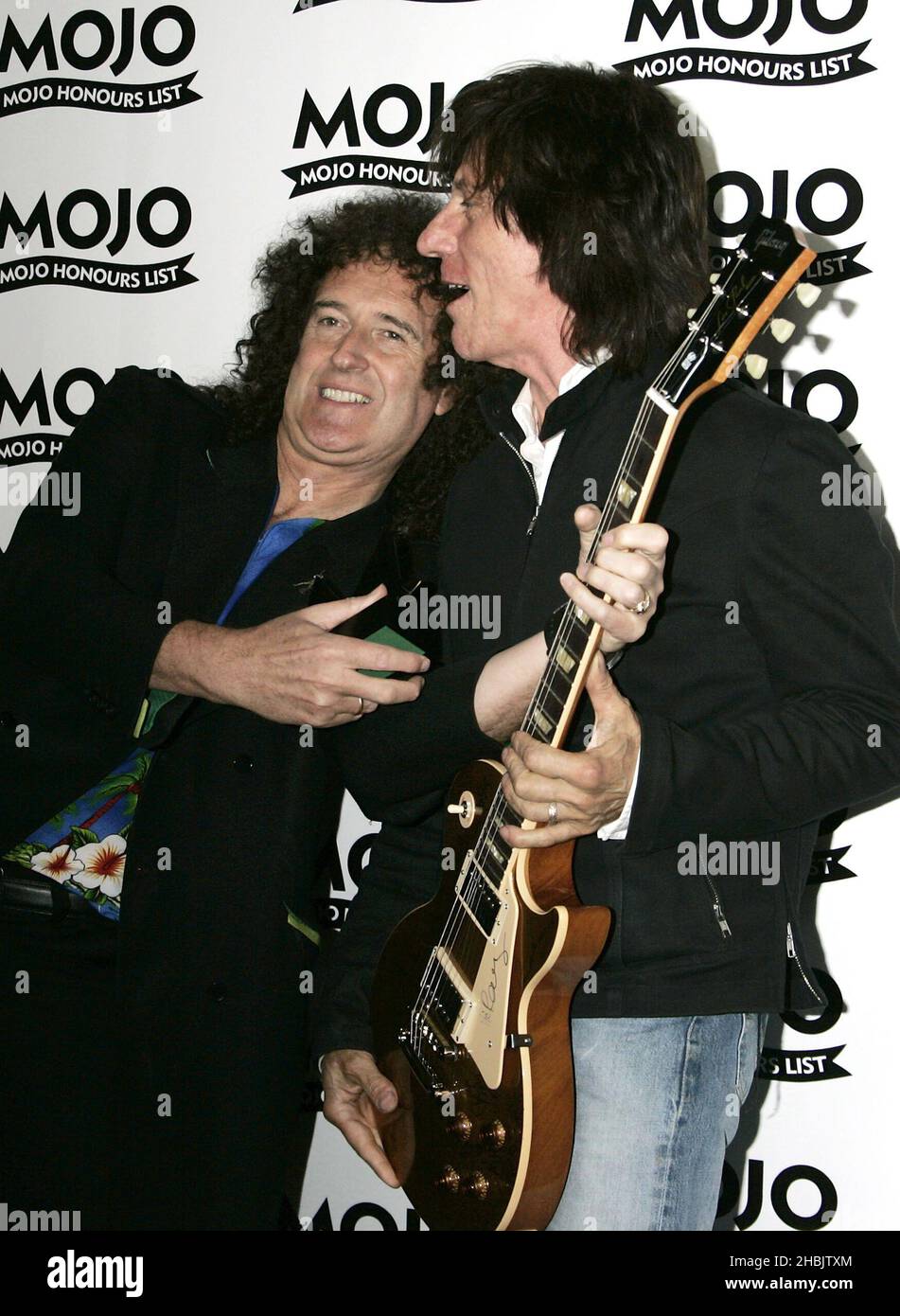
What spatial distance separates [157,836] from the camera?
2023 mm

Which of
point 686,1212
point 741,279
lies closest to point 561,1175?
point 686,1212

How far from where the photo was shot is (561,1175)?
1551 millimetres

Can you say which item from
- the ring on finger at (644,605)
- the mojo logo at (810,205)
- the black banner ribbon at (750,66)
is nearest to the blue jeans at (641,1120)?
the ring on finger at (644,605)

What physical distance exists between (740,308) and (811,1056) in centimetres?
153

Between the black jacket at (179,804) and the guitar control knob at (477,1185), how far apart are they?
1.71 feet

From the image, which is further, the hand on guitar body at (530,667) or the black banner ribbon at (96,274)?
the black banner ribbon at (96,274)

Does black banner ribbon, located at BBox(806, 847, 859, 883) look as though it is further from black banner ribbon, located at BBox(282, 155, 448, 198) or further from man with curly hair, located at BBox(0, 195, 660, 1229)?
black banner ribbon, located at BBox(282, 155, 448, 198)

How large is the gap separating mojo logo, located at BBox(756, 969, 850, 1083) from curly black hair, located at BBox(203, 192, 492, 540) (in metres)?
1.13

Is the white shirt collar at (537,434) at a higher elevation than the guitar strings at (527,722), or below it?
higher

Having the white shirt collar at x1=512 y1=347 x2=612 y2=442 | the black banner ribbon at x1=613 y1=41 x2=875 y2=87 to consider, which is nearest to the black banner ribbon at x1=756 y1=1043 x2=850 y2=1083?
the white shirt collar at x1=512 y1=347 x2=612 y2=442

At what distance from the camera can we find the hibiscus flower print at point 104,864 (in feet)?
6.68

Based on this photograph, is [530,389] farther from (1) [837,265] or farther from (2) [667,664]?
(1) [837,265]

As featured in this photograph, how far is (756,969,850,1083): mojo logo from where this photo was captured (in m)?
2.39
